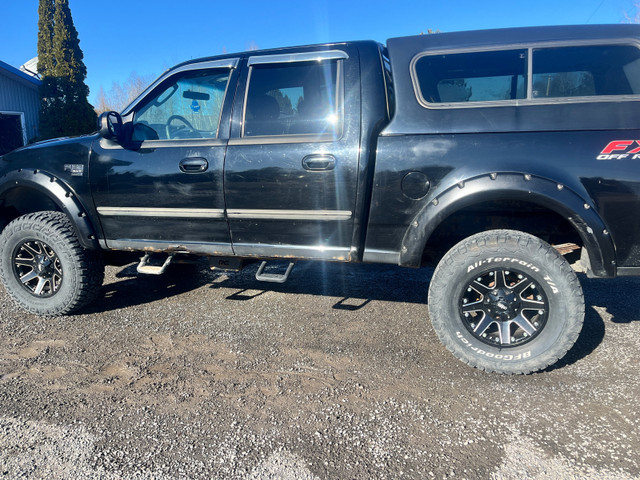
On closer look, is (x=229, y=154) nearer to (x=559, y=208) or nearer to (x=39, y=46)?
(x=559, y=208)

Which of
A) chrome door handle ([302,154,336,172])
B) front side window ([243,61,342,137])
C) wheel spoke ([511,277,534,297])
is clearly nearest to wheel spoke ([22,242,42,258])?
front side window ([243,61,342,137])

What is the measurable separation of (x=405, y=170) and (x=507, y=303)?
41.6 inches

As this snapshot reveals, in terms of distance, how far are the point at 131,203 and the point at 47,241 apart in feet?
2.94

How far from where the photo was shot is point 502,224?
3.12 meters

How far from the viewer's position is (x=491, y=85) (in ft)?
9.32

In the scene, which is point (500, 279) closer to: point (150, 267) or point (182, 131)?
point (182, 131)

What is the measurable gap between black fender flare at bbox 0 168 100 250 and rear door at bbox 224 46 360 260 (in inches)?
49.5

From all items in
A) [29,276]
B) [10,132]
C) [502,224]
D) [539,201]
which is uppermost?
[10,132]

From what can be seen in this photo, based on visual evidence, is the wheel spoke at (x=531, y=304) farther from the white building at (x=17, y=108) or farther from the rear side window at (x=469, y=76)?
the white building at (x=17, y=108)

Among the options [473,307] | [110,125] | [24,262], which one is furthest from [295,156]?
[24,262]

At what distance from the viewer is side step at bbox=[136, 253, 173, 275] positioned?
3465 mm

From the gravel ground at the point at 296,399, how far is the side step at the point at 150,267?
44 centimetres

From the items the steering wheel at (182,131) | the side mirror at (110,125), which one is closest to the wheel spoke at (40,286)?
the side mirror at (110,125)

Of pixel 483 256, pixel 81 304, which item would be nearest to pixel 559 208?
pixel 483 256
